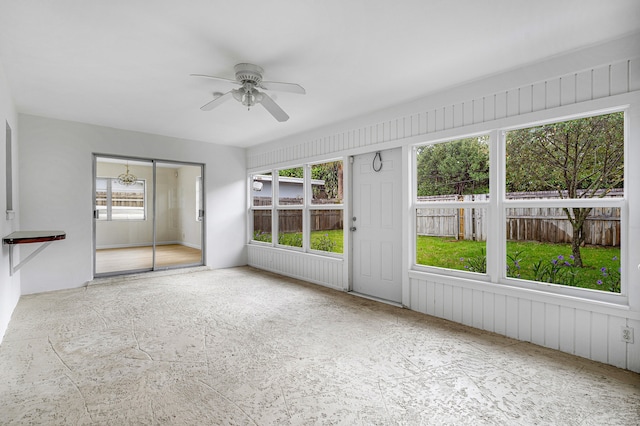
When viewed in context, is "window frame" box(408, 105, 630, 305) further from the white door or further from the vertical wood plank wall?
the white door

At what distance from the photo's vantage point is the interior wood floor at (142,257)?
531cm

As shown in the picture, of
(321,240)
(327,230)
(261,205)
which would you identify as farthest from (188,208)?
(327,230)

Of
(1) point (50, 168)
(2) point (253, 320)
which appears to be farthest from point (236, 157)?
(2) point (253, 320)

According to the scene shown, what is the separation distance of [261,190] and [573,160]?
17.2 ft

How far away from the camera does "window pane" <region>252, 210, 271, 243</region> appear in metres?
6.47

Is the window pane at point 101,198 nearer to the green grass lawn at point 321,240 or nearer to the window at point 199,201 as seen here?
the window at point 199,201

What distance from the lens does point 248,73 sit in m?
3.00

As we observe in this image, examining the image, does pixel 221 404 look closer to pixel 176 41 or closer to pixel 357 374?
pixel 357 374

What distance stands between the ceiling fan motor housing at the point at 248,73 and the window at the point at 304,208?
219 centimetres

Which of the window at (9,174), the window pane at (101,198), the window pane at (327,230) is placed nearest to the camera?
the window at (9,174)

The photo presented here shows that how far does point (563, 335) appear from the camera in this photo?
2.77 meters

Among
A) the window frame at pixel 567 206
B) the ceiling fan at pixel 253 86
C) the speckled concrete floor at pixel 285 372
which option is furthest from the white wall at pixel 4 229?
the window frame at pixel 567 206

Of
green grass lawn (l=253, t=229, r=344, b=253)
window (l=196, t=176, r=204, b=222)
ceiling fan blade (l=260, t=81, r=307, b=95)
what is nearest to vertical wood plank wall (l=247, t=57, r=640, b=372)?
green grass lawn (l=253, t=229, r=344, b=253)

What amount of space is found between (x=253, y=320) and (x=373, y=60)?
2946mm
